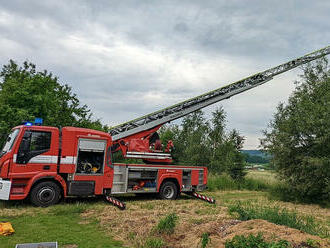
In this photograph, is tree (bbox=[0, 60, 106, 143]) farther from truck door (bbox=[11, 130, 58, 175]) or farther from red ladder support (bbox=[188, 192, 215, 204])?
red ladder support (bbox=[188, 192, 215, 204])

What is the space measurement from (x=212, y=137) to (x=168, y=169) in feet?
59.4

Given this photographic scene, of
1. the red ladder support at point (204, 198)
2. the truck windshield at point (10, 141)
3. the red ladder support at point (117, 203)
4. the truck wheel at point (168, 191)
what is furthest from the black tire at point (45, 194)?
the red ladder support at point (204, 198)

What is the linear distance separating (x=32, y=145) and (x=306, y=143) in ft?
40.1

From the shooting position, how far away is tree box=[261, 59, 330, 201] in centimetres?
1309

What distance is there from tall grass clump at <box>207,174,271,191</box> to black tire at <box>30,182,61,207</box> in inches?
418

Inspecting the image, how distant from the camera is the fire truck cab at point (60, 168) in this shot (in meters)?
9.89

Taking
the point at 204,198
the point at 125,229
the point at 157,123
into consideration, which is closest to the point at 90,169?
the point at 157,123

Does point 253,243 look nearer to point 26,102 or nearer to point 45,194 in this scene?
→ point 45,194

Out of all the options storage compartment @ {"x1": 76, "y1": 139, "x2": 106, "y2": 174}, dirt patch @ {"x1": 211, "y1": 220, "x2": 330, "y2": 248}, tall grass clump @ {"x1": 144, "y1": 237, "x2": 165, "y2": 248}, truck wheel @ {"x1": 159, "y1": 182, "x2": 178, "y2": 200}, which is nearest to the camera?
dirt patch @ {"x1": 211, "y1": 220, "x2": 330, "y2": 248}

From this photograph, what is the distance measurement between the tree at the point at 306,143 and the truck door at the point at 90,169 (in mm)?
8791

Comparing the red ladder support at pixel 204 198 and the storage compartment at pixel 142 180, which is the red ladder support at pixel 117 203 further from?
the red ladder support at pixel 204 198

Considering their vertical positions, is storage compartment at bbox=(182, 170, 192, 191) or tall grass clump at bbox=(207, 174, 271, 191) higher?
storage compartment at bbox=(182, 170, 192, 191)

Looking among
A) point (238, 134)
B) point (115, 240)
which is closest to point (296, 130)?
point (115, 240)


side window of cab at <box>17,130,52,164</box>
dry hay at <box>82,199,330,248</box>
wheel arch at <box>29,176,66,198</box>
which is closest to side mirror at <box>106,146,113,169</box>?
wheel arch at <box>29,176,66,198</box>
